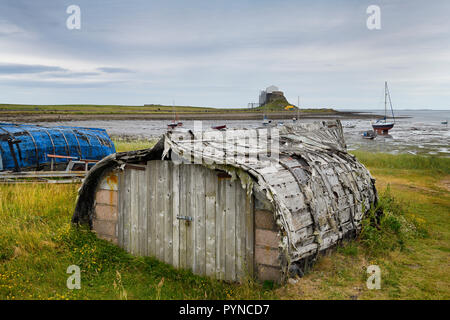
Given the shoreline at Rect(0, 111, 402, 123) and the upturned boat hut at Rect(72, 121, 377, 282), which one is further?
the shoreline at Rect(0, 111, 402, 123)

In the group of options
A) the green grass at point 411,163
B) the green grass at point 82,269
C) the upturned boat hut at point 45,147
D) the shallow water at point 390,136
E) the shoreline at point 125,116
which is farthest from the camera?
the shoreline at point 125,116

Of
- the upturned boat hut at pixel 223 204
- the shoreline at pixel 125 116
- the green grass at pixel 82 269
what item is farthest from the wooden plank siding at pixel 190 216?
the shoreline at pixel 125 116

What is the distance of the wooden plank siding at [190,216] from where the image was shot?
720 centimetres

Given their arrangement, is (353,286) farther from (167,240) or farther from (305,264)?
(167,240)

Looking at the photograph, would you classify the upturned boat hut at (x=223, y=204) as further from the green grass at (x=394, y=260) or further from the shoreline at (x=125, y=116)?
the shoreline at (x=125, y=116)

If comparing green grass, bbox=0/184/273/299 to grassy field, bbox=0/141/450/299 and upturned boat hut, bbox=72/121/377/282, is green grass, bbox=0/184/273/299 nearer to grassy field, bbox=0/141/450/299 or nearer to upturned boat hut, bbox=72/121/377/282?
grassy field, bbox=0/141/450/299

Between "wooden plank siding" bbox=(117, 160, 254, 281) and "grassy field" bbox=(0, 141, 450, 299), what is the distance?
0.96ft

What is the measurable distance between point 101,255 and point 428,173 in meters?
19.6

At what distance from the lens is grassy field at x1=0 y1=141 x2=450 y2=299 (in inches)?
270

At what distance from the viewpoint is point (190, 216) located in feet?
25.2

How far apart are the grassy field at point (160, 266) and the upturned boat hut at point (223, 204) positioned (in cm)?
33

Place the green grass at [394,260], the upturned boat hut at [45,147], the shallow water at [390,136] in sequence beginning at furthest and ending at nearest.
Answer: the shallow water at [390,136] → the upturned boat hut at [45,147] → the green grass at [394,260]

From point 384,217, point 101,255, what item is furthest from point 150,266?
point 384,217

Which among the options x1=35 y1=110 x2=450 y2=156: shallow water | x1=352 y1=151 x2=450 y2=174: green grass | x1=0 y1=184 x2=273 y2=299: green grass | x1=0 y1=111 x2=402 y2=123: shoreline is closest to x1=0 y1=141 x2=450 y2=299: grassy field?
x1=0 y1=184 x2=273 y2=299: green grass
